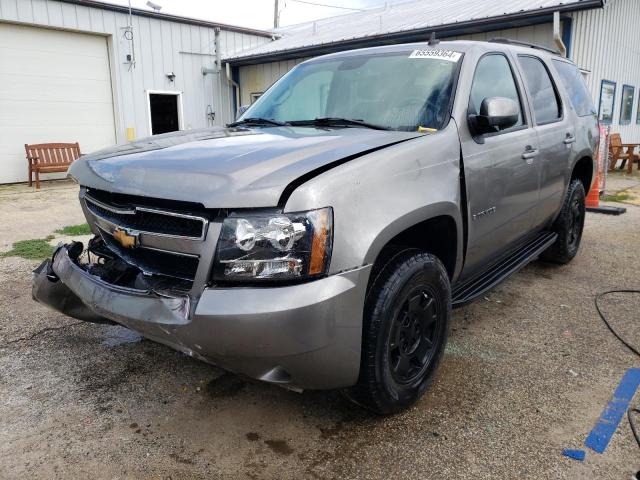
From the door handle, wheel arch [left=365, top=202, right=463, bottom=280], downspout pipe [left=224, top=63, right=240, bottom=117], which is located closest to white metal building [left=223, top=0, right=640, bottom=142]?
downspout pipe [left=224, top=63, right=240, bottom=117]

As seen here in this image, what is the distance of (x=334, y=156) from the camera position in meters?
2.23

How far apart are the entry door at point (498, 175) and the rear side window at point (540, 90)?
0.85 feet

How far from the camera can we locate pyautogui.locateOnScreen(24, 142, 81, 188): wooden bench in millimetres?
11617

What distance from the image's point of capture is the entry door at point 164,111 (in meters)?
14.4

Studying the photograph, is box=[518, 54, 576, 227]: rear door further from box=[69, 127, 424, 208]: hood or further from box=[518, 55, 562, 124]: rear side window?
box=[69, 127, 424, 208]: hood

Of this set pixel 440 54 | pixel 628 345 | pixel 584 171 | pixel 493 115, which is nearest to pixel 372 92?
pixel 440 54

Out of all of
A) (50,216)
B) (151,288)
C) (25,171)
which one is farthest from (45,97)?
(151,288)

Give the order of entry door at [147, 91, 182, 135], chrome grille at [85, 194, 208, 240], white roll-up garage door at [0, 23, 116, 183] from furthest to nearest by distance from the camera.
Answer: entry door at [147, 91, 182, 135] → white roll-up garage door at [0, 23, 116, 183] → chrome grille at [85, 194, 208, 240]

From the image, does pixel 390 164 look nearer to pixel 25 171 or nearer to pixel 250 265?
pixel 250 265

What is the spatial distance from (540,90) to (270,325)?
324cm

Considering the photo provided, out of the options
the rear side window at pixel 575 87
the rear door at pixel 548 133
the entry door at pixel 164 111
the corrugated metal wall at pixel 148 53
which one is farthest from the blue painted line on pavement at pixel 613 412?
the entry door at pixel 164 111

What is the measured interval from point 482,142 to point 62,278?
2384 mm

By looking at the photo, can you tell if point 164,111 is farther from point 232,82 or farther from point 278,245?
point 278,245

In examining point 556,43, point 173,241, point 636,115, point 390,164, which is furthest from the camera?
point 636,115
